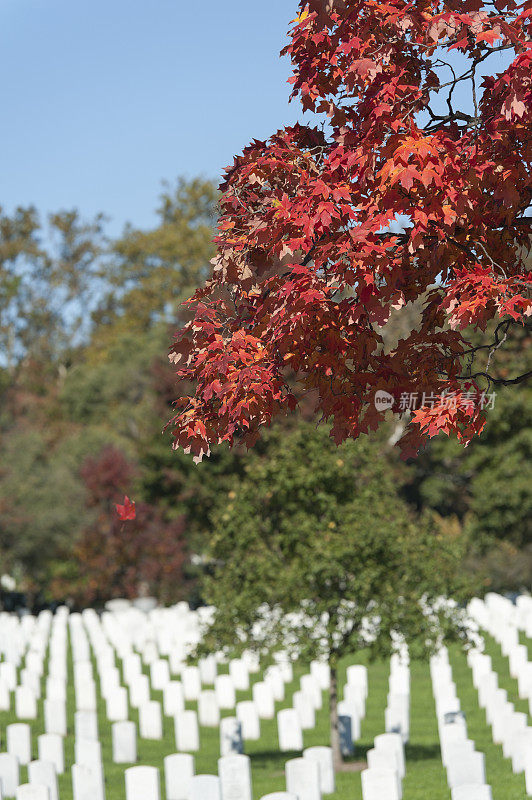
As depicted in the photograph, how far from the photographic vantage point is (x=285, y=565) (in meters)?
16.3

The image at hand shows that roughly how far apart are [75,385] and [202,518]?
82.9 ft

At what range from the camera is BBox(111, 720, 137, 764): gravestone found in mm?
16469

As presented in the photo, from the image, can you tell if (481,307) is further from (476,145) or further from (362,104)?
(362,104)

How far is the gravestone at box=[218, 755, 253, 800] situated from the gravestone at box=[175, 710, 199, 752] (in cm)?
572

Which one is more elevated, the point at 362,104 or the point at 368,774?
the point at 362,104

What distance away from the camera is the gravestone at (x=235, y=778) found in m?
11.8

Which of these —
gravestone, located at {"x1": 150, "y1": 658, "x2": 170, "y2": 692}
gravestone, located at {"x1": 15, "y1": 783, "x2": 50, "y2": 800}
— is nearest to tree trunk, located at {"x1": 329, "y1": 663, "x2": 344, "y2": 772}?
gravestone, located at {"x1": 15, "y1": 783, "x2": 50, "y2": 800}

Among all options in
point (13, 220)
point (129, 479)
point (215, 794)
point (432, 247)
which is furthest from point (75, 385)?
point (432, 247)

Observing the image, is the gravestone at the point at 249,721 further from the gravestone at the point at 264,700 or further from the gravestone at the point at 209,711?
the gravestone at the point at 264,700

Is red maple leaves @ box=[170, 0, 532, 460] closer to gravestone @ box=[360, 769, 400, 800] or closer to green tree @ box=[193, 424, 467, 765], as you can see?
gravestone @ box=[360, 769, 400, 800]

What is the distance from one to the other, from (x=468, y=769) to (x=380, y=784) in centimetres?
201

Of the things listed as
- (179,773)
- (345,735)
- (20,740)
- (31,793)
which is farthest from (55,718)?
(31,793)

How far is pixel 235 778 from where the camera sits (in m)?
11.9

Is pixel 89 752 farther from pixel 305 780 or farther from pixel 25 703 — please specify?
pixel 25 703
